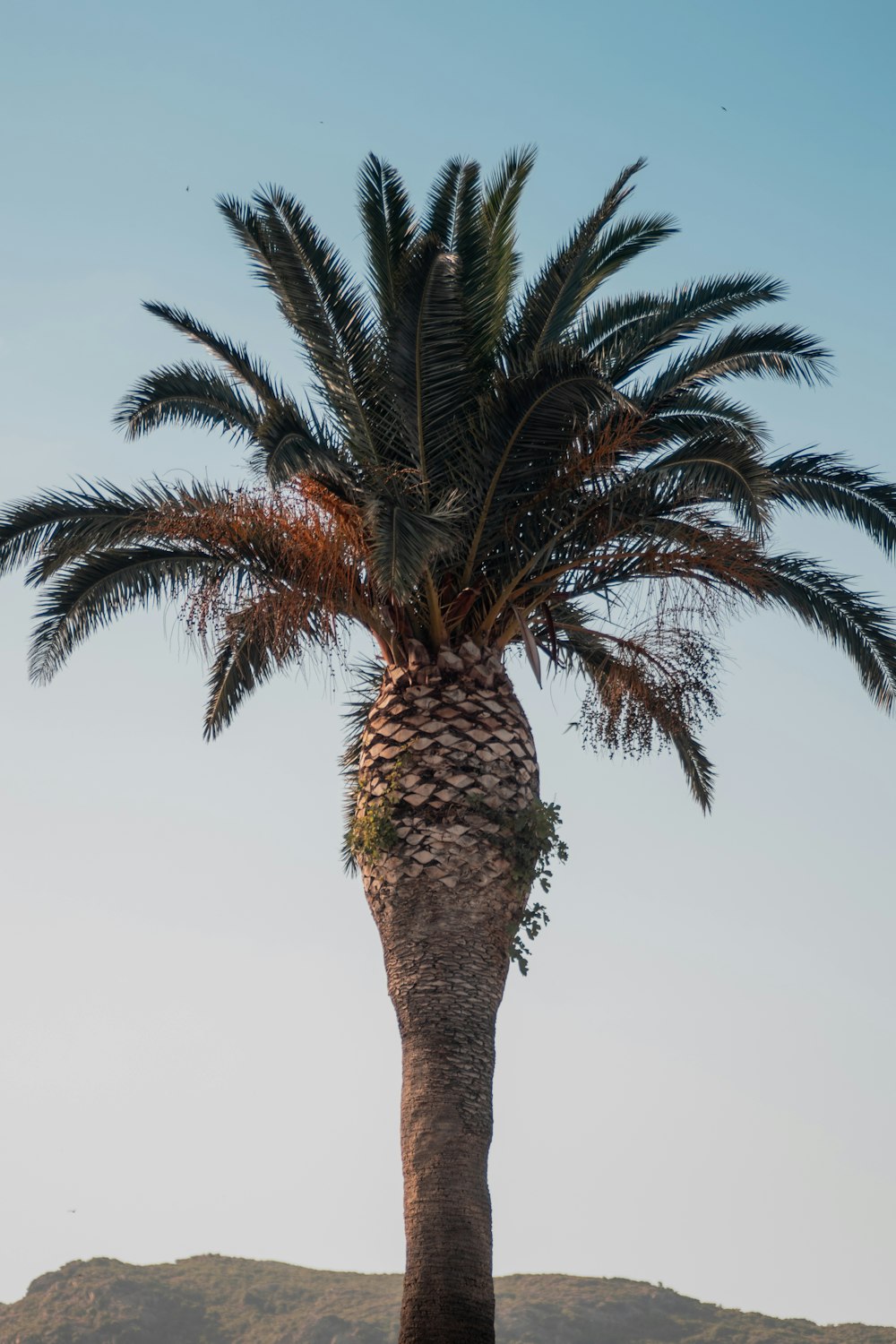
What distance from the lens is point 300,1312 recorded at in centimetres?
4700

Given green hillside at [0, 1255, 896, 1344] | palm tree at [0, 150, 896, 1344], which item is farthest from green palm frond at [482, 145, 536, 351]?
green hillside at [0, 1255, 896, 1344]

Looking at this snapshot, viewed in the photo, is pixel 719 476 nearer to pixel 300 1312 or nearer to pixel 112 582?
pixel 112 582

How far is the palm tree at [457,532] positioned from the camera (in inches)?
471

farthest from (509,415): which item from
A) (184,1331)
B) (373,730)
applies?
(184,1331)

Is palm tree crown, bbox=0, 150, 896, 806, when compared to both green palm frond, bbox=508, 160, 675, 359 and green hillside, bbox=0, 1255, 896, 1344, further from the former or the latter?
green hillside, bbox=0, 1255, 896, 1344

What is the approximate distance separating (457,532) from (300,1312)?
41133 millimetres

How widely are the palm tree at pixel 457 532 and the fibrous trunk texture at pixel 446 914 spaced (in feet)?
0.08

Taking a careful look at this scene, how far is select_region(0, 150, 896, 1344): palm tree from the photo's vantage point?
1197 cm

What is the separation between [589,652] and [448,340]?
15.1ft

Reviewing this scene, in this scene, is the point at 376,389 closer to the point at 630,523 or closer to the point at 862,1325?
the point at 630,523

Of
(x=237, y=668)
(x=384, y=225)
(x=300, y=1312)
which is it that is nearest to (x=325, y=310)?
(x=384, y=225)

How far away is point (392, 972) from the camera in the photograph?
12.4m

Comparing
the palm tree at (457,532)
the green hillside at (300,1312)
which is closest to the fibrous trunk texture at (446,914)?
→ the palm tree at (457,532)

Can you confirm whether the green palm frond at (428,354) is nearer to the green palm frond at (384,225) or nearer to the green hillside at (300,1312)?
the green palm frond at (384,225)
